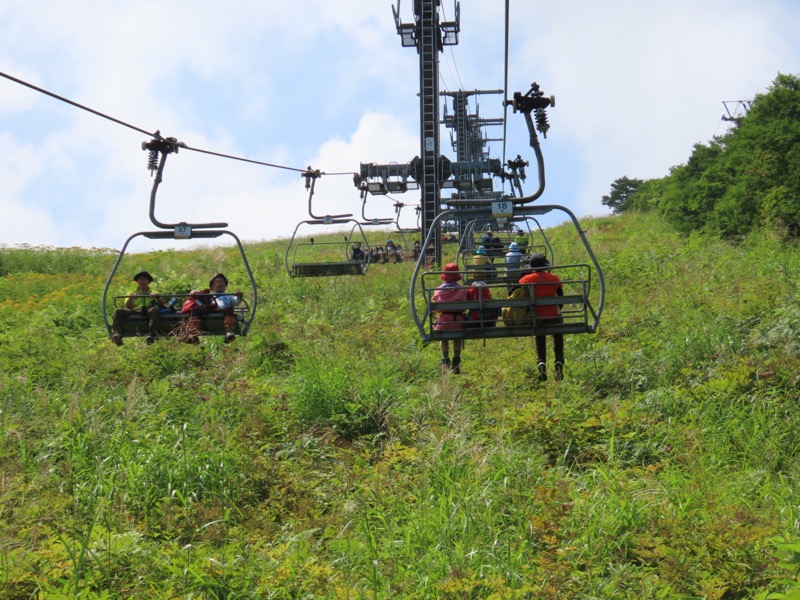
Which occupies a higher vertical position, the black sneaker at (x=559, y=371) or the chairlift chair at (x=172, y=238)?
the chairlift chair at (x=172, y=238)

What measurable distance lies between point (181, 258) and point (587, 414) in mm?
21803

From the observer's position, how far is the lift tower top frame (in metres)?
17.0

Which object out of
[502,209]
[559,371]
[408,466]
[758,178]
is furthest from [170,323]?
[758,178]

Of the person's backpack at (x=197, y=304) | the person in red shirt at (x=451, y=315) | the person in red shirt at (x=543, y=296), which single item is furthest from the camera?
the person's backpack at (x=197, y=304)

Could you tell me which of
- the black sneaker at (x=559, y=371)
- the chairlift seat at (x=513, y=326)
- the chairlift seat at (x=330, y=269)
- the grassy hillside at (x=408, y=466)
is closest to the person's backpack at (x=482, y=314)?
the chairlift seat at (x=513, y=326)

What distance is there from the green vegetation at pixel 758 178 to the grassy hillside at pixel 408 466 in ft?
32.2

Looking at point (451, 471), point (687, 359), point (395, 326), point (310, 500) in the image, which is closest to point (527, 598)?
point (451, 471)

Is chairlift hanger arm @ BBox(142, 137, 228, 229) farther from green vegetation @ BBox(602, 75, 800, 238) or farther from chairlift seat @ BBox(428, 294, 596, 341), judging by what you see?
green vegetation @ BBox(602, 75, 800, 238)

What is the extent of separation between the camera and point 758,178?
71.2 feet

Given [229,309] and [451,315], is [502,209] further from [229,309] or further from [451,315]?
[229,309]

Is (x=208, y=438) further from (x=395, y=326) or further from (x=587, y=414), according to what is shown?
(x=395, y=326)

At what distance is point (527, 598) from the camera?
14.4ft

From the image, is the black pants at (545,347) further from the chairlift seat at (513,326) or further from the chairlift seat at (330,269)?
the chairlift seat at (330,269)

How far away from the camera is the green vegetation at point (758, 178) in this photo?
67.6ft
